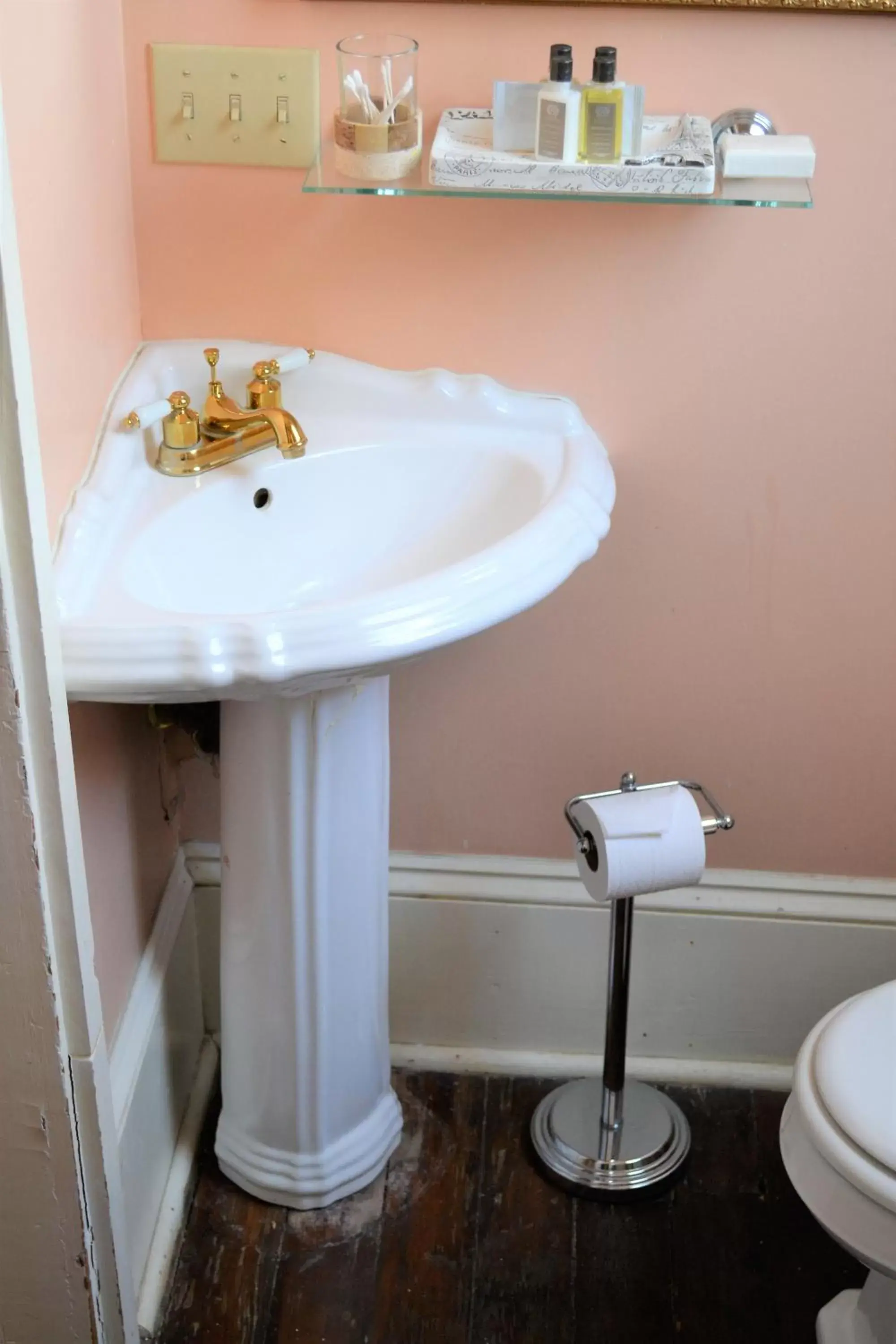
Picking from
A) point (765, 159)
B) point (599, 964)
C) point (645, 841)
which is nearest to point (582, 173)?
point (765, 159)

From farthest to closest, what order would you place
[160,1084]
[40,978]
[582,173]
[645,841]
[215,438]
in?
[160,1084]
[645,841]
[215,438]
[582,173]
[40,978]

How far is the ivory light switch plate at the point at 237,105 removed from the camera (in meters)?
1.37

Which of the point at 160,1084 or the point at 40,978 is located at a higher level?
the point at 40,978

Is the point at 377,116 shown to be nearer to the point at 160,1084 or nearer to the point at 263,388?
the point at 263,388

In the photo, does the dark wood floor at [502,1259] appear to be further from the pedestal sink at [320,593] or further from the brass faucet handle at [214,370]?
the brass faucet handle at [214,370]

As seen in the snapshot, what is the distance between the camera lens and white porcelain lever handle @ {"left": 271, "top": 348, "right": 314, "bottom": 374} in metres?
1.41

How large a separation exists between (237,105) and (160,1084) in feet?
3.48

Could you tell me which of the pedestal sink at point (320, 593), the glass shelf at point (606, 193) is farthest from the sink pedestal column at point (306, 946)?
the glass shelf at point (606, 193)

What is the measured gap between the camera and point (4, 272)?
881 millimetres

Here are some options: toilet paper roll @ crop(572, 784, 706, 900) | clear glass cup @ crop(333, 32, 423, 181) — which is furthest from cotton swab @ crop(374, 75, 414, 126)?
toilet paper roll @ crop(572, 784, 706, 900)

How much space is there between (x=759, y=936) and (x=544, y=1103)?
0.35 metres

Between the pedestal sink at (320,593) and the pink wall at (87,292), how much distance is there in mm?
68

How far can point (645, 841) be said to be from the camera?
4.91 feet

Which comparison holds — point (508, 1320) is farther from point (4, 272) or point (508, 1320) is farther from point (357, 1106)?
point (4, 272)
